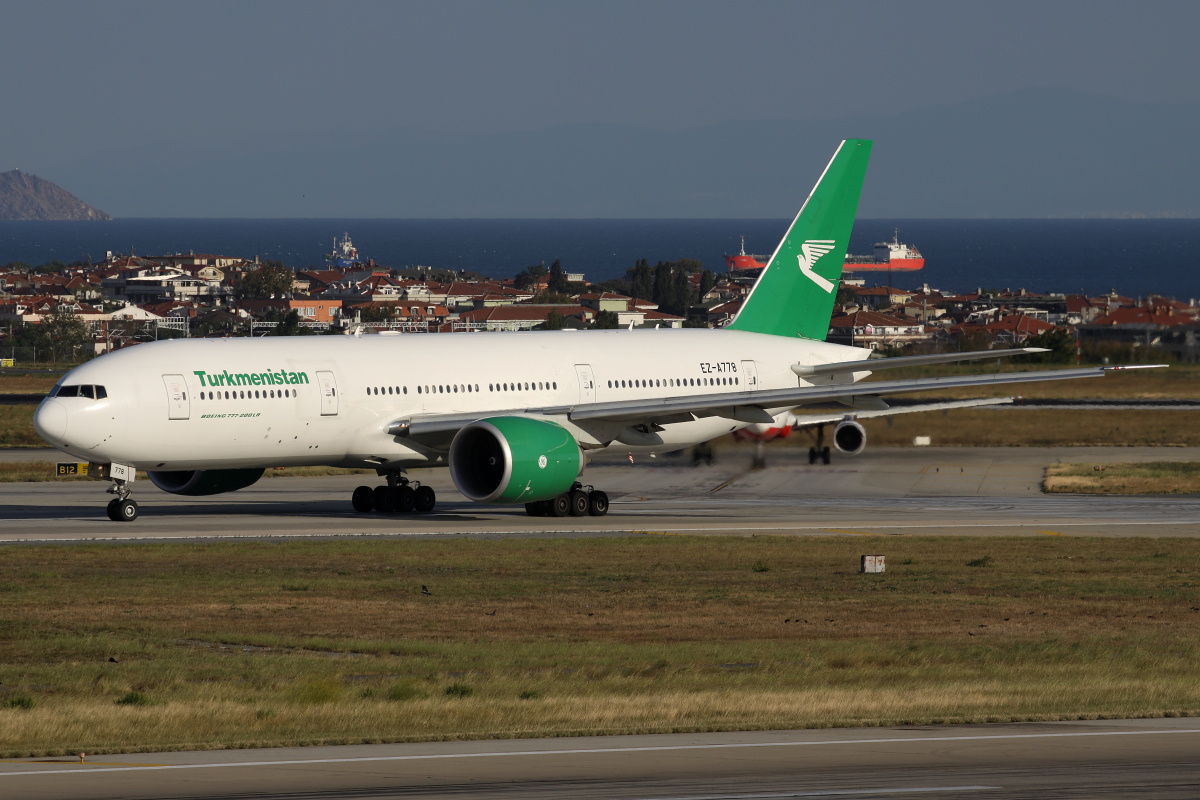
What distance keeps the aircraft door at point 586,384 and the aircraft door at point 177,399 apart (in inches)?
412

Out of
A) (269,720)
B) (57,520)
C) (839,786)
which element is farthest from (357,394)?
(839,786)

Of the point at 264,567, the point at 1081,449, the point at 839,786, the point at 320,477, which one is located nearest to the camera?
the point at 839,786

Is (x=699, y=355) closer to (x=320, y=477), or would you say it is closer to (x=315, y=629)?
(x=320, y=477)

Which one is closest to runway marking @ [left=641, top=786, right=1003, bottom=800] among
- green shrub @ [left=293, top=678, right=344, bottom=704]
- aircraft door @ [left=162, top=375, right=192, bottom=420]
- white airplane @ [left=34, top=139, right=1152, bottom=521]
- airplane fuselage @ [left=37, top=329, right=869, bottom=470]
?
green shrub @ [left=293, top=678, right=344, bottom=704]

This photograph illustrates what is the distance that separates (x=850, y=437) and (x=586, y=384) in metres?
7.56

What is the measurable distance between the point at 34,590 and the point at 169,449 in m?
8.81

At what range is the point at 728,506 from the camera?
42.4m

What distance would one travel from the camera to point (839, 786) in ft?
42.1

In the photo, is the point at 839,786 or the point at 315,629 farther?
the point at 315,629

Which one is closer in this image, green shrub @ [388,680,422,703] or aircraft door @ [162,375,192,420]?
green shrub @ [388,680,422,703]

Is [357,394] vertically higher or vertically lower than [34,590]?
higher

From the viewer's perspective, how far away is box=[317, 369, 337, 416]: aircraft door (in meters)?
35.7

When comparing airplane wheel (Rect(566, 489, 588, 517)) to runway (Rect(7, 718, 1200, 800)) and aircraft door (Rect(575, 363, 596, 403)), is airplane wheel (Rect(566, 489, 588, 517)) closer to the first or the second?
aircraft door (Rect(575, 363, 596, 403))

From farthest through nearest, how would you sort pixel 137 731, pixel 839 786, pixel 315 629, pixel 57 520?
1. pixel 57 520
2. pixel 315 629
3. pixel 137 731
4. pixel 839 786
